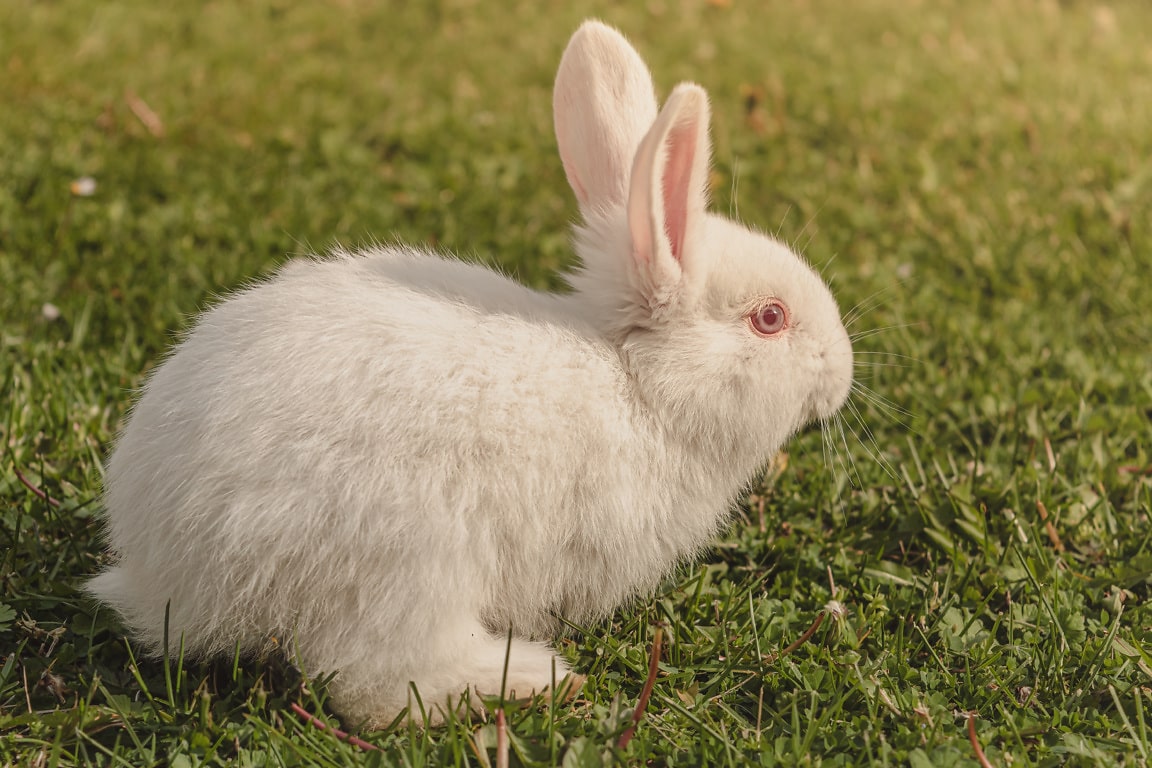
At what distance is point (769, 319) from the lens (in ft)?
9.70

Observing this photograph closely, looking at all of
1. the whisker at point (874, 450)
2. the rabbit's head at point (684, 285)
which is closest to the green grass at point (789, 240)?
the whisker at point (874, 450)

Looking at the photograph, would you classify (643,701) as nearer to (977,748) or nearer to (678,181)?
(977,748)

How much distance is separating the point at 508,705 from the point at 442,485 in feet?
1.72

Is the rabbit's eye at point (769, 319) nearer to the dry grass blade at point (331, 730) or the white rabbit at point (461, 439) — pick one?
the white rabbit at point (461, 439)

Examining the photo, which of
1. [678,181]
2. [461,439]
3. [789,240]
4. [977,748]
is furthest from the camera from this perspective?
[789,240]

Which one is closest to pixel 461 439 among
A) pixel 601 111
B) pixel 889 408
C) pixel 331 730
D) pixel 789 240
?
pixel 331 730

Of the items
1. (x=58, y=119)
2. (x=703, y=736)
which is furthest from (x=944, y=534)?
(x=58, y=119)

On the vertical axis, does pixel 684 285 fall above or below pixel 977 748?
above

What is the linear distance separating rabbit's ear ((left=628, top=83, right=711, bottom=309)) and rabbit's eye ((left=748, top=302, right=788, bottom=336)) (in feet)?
0.67

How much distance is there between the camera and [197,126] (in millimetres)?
5652

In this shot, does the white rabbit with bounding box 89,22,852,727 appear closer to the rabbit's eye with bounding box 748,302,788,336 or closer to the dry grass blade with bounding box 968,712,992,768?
the rabbit's eye with bounding box 748,302,788,336

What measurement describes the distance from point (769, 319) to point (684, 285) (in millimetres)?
288

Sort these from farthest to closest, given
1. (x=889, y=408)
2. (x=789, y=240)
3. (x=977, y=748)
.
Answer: (x=789, y=240) < (x=889, y=408) < (x=977, y=748)

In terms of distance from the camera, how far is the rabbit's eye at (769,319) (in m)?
2.93
